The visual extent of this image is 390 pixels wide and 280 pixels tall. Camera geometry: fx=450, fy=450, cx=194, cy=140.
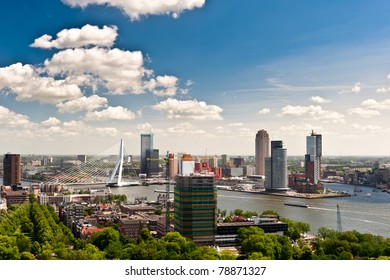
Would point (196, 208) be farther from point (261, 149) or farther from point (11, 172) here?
point (11, 172)

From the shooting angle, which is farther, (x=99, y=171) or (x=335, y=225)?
(x=99, y=171)

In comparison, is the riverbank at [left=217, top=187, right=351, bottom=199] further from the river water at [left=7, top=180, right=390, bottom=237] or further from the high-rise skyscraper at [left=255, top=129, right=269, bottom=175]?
the high-rise skyscraper at [left=255, top=129, right=269, bottom=175]

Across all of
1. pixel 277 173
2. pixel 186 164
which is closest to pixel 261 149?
pixel 277 173

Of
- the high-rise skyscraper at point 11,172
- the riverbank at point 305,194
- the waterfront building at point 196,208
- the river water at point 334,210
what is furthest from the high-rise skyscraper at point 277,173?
the waterfront building at point 196,208

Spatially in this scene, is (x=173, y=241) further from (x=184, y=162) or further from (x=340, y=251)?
(x=184, y=162)

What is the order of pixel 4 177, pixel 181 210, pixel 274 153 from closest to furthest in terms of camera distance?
pixel 181 210, pixel 4 177, pixel 274 153
